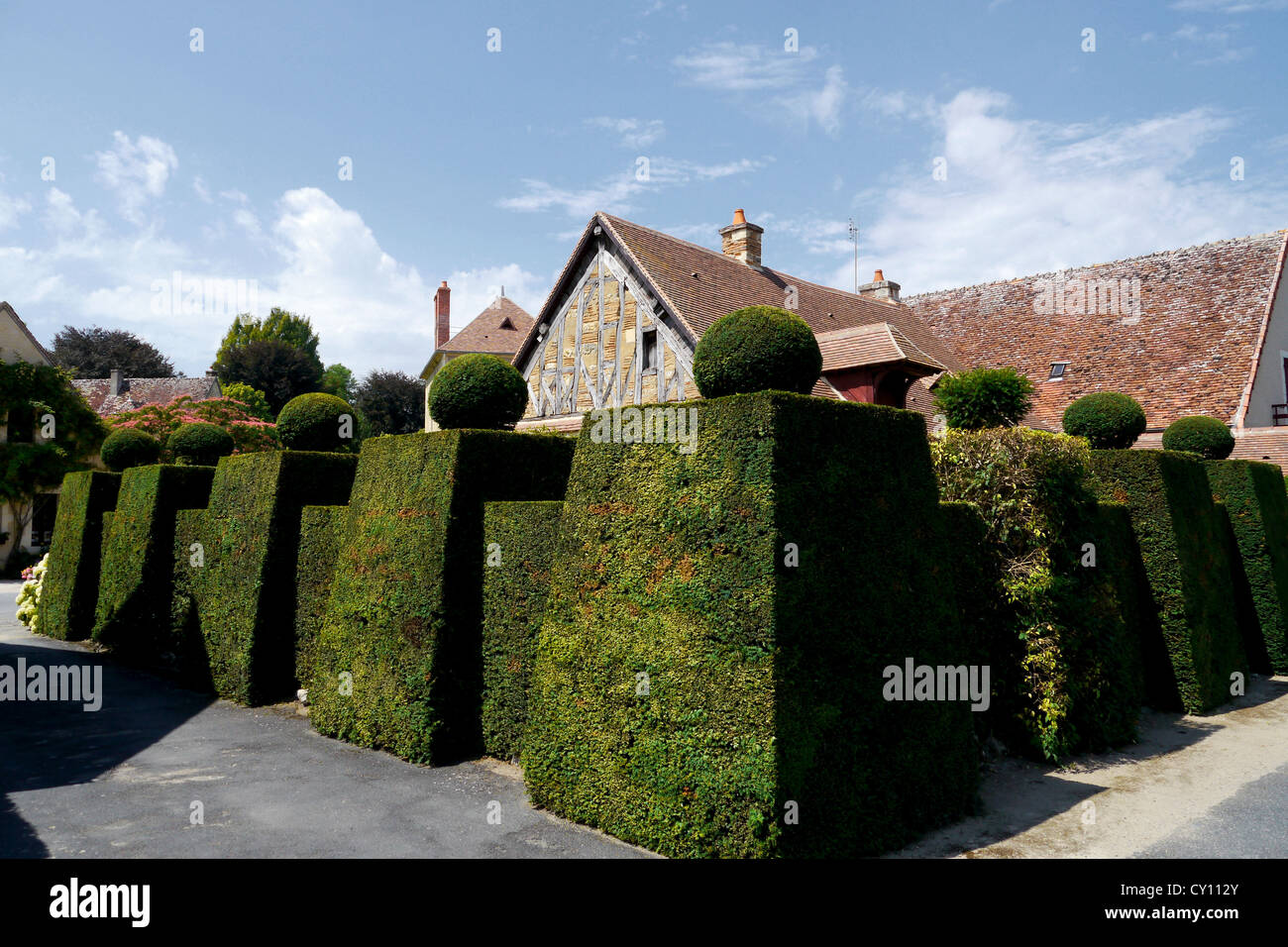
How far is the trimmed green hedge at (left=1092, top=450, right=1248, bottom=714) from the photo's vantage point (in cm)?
1047

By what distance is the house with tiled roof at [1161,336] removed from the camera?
63.5 ft

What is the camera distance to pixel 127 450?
15.2m

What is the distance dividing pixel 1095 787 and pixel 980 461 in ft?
10.9

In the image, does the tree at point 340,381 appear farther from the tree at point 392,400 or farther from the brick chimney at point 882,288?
the brick chimney at point 882,288

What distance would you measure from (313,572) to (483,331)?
34.2 metres

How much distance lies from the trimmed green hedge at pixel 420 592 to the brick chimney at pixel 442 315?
35.8 m

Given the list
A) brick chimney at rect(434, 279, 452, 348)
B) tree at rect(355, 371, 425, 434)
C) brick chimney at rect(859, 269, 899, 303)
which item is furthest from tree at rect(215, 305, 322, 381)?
brick chimney at rect(859, 269, 899, 303)

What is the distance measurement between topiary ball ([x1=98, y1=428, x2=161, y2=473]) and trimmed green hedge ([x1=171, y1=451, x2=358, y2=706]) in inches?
195

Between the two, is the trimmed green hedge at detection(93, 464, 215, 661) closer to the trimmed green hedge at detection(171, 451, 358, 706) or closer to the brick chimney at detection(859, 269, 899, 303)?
the trimmed green hedge at detection(171, 451, 358, 706)

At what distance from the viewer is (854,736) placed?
5.77 m

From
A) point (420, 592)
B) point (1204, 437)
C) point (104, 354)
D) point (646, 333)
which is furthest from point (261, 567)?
point (104, 354)

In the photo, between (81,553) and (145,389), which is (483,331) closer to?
(145,389)

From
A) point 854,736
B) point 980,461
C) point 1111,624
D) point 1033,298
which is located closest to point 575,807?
point 854,736
